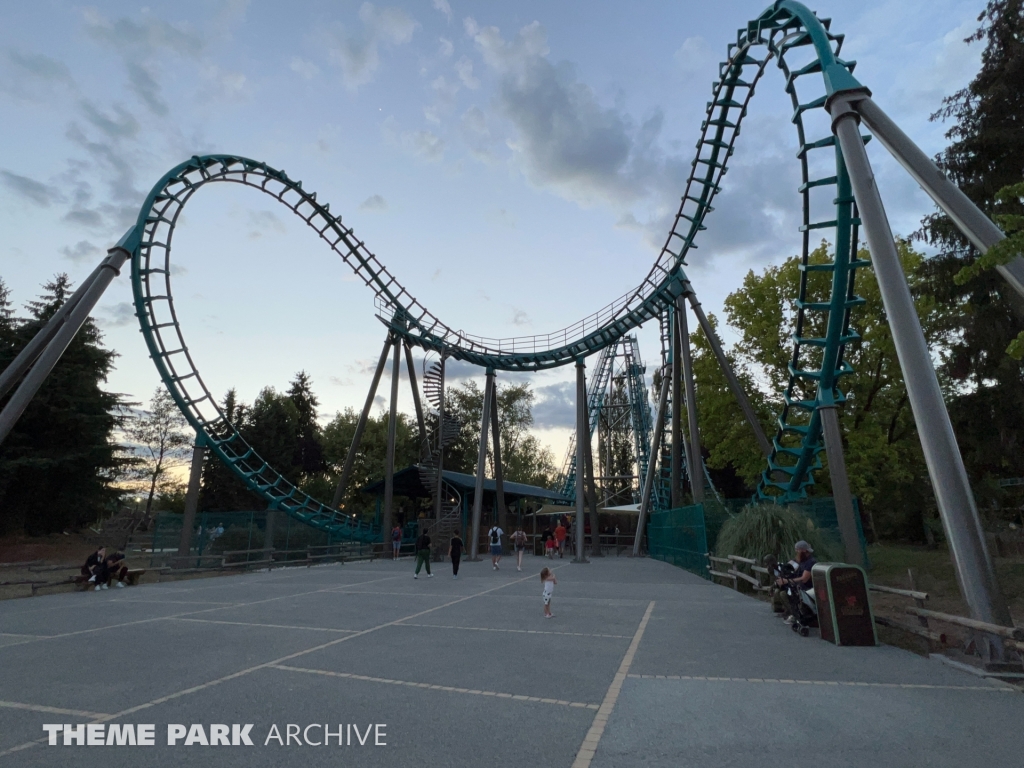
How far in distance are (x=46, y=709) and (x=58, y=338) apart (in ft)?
39.7

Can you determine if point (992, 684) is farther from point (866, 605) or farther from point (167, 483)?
point (167, 483)

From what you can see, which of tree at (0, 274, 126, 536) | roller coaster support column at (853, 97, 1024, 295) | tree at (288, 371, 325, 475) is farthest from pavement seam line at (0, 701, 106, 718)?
tree at (288, 371, 325, 475)

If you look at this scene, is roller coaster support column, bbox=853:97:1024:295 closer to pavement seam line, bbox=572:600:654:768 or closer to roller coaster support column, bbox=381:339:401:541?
Result: pavement seam line, bbox=572:600:654:768

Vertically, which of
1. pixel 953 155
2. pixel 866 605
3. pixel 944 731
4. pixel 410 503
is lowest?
pixel 944 731

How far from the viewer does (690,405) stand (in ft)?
69.1

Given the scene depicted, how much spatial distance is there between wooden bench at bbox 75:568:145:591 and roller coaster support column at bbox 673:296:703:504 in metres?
16.4

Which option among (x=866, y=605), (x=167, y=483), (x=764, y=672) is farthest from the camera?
(x=167, y=483)

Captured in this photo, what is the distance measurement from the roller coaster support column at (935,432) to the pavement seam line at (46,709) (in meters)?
8.55

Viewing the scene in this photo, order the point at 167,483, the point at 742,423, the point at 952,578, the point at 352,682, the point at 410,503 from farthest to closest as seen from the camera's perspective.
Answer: the point at 167,483, the point at 410,503, the point at 742,423, the point at 952,578, the point at 352,682

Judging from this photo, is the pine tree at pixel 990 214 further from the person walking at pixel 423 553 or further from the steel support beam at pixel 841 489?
the person walking at pixel 423 553

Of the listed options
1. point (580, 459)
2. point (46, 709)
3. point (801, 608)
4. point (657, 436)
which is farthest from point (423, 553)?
point (657, 436)

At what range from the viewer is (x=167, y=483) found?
5022cm

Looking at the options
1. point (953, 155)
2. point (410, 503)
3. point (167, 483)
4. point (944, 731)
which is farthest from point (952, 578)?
point (167, 483)

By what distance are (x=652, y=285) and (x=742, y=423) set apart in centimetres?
730
